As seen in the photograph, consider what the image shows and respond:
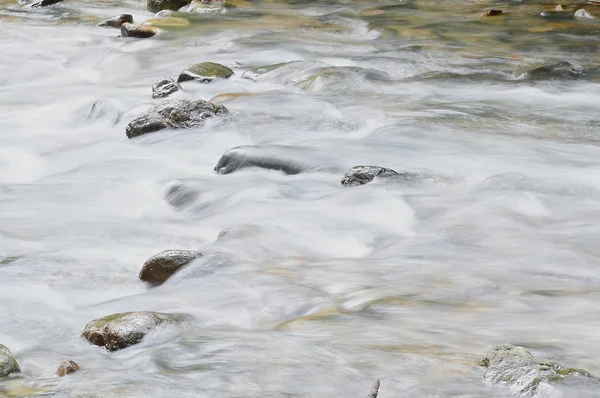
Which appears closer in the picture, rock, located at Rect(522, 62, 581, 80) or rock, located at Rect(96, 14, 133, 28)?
rock, located at Rect(522, 62, 581, 80)

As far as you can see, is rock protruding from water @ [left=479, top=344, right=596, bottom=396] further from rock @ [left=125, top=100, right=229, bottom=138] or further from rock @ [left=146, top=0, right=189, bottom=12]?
rock @ [left=146, top=0, right=189, bottom=12]

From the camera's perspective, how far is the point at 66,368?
155 inches

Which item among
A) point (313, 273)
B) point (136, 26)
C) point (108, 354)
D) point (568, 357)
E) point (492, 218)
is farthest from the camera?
point (136, 26)

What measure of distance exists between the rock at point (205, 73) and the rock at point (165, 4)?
212 inches

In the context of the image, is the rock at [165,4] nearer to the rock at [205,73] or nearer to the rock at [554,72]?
the rock at [205,73]

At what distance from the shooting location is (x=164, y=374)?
3889mm

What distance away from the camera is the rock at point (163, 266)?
532cm

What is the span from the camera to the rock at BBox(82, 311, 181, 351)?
424 centimetres

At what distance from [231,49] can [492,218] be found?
23.3 feet

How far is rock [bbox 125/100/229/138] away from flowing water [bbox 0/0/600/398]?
14 centimetres

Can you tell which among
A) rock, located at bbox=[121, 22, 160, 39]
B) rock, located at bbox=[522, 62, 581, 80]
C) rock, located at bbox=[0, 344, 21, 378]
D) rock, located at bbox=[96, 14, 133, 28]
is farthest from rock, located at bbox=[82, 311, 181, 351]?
rock, located at bbox=[96, 14, 133, 28]

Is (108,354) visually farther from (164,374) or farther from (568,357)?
(568,357)

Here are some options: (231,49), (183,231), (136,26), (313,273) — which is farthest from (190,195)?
(136,26)

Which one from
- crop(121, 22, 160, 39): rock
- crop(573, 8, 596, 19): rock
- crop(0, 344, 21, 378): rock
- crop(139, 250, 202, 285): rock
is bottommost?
crop(121, 22, 160, 39): rock
